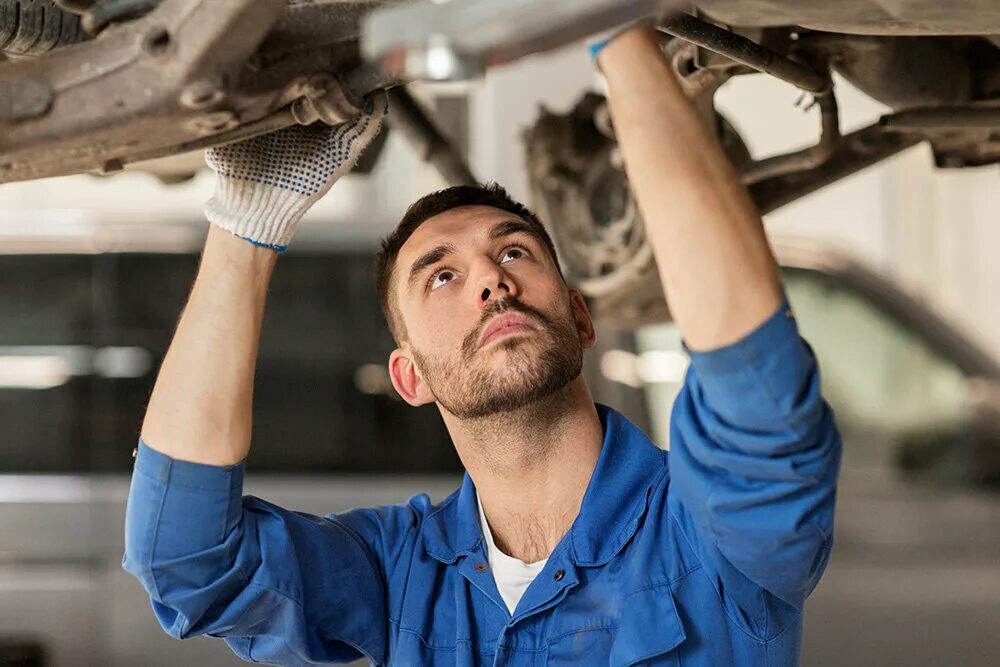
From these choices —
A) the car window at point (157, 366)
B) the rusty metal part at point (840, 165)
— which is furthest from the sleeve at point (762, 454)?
the car window at point (157, 366)

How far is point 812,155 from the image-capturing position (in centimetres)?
229

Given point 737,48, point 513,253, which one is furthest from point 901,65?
point 513,253

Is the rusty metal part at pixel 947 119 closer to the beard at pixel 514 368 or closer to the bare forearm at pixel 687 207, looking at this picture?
the beard at pixel 514 368

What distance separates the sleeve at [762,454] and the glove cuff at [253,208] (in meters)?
0.57

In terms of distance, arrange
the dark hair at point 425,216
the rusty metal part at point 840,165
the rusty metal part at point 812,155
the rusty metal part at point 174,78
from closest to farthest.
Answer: the rusty metal part at point 174,78, the dark hair at point 425,216, the rusty metal part at point 812,155, the rusty metal part at point 840,165

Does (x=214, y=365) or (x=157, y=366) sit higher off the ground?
(x=214, y=365)

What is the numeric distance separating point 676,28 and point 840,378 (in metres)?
2.61

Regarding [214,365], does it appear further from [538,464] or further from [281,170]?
[538,464]

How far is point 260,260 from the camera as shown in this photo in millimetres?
1710


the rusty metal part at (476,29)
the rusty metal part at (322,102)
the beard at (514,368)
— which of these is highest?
the rusty metal part at (476,29)

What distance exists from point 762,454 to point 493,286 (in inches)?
20.5

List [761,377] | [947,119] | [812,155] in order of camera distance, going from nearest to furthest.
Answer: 1. [761,377]
2. [947,119]
3. [812,155]

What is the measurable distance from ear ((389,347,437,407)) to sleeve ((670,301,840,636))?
0.56m

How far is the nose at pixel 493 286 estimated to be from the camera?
5.60ft
